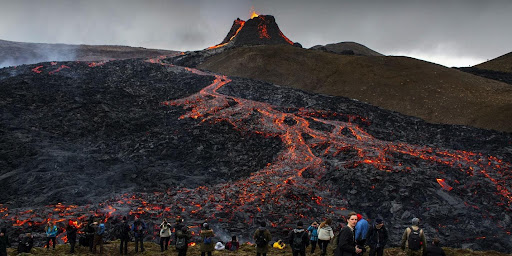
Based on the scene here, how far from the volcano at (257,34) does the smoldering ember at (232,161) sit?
59.5 metres

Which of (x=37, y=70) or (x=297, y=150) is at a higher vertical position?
(x=37, y=70)

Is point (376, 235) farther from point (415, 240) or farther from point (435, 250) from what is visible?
point (435, 250)

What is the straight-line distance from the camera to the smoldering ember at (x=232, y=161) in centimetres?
2545

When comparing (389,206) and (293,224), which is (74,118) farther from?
(389,206)

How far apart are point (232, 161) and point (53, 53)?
134398 millimetres

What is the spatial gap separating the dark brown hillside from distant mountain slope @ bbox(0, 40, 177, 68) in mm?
70967

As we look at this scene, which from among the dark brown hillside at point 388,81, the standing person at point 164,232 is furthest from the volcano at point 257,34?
the standing person at point 164,232

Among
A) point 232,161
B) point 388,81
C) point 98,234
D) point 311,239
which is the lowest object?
point 311,239

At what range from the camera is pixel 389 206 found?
1081 inches

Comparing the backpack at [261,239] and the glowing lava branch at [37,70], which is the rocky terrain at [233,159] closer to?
the glowing lava branch at [37,70]

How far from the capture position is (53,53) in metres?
142

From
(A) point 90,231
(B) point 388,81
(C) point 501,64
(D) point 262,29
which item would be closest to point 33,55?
(D) point 262,29

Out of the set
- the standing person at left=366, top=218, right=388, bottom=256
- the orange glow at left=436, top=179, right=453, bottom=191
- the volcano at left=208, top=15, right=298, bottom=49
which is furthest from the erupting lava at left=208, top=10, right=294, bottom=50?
the standing person at left=366, top=218, right=388, bottom=256

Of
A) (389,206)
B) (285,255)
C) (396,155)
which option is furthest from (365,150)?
(285,255)
